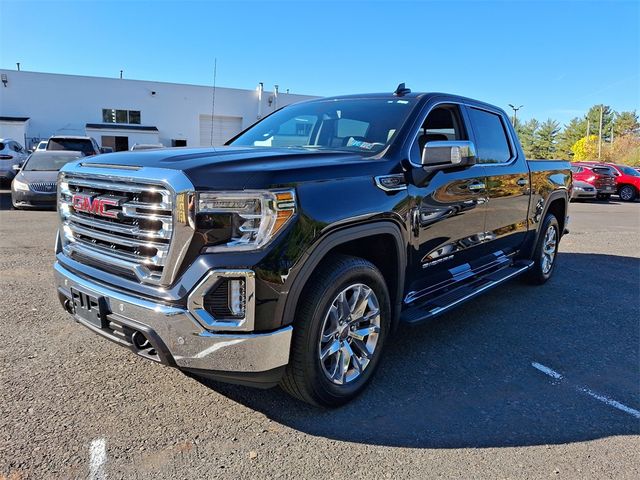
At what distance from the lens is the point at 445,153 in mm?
3457

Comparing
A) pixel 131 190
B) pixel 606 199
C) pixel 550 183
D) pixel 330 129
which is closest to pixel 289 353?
pixel 131 190

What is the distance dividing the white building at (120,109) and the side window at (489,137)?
26.6 m

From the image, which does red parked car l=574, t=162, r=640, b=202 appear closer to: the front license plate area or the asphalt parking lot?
the asphalt parking lot

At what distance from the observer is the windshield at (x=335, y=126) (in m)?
3.68

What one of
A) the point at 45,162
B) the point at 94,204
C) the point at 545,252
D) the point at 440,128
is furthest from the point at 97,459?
the point at 45,162

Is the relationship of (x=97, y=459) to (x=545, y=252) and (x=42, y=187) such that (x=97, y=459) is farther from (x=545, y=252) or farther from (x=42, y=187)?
(x=42, y=187)

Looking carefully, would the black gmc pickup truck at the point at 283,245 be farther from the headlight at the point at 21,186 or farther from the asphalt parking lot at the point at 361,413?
the headlight at the point at 21,186

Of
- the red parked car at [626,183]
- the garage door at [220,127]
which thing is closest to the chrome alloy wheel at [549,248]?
the red parked car at [626,183]

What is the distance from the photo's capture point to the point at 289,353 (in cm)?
266

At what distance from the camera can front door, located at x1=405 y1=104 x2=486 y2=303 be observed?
11.7 feet

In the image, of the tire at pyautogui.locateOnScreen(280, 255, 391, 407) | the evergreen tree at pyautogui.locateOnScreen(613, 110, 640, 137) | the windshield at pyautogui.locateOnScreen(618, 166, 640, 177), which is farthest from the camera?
the evergreen tree at pyautogui.locateOnScreen(613, 110, 640, 137)

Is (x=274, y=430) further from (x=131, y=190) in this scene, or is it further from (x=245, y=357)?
(x=131, y=190)

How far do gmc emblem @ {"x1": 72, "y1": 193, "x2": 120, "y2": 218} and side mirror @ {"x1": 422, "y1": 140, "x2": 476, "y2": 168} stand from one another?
2.01 meters

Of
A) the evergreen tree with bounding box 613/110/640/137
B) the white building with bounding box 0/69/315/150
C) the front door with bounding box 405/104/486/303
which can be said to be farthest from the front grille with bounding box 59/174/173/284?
the evergreen tree with bounding box 613/110/640/137
